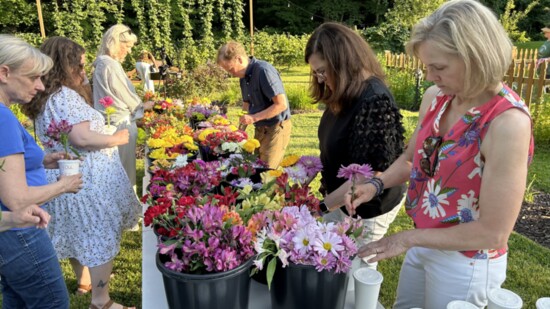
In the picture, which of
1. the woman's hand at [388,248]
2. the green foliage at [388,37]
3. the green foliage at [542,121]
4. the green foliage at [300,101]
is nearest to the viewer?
the woman's hand at [388,248]

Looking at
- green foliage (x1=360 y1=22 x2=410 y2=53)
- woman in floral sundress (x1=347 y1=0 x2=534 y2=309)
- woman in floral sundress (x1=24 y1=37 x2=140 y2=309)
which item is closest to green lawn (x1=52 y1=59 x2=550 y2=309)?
woman in floral sundress (x1=24 y1=37 x2=140 y2=309)

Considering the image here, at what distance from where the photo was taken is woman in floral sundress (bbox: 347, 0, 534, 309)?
102 cm

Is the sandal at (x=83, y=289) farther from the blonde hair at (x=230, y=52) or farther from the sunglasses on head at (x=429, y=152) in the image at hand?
the sunglasses on head at (x=429, y=152)

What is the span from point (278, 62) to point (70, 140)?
14.3 meters

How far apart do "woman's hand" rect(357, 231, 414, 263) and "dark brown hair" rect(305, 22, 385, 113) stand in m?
0.68

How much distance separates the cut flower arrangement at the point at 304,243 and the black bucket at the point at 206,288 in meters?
0.07

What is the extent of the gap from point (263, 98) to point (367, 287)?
2.62m

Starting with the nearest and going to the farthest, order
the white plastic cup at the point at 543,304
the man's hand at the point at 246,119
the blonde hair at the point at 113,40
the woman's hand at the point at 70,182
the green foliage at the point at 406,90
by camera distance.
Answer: the white plastic cup at the point at 543,304, the woman's hand at the point at 70,182, the man's hand at the point at 246,119, the blonde hair at the point at 113,40, the green foliage at the point at 406,90

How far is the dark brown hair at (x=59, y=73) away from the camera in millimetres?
2152

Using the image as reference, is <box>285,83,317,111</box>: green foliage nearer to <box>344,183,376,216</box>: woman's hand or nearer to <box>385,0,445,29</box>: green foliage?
<box>344,183,376,216</box>: woman's hand

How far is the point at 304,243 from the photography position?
3.58 feet

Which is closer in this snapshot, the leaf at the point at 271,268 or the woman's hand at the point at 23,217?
the leaf at the point at 271,268

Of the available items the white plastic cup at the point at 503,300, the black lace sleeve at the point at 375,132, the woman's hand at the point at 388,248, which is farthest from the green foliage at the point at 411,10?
the white plastic cup at the point at 503,300

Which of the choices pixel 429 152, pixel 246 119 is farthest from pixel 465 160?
pixel 246 119
